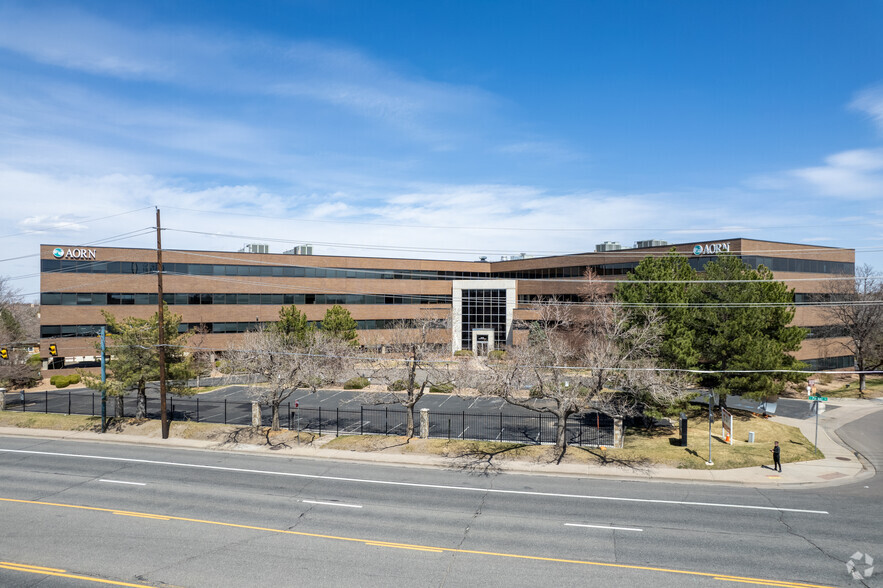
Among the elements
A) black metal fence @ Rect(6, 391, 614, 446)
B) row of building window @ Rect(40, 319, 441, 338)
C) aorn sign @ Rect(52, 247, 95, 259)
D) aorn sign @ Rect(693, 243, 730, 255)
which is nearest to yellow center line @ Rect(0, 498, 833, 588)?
black metal fence @ Rect(6, 391, 614, 446)

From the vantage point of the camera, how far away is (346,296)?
67.6m

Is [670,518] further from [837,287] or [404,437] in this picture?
[837,287]

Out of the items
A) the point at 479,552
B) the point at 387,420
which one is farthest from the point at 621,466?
the point at 387,420

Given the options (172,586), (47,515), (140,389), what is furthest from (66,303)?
(172,586)

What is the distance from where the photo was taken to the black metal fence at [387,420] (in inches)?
1236

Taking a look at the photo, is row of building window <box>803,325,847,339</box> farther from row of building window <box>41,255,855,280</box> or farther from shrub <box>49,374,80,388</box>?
shrub <box>49,374,80,388</box>

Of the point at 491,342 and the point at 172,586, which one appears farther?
the point at 491,342

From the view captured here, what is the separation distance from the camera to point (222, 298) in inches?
2397

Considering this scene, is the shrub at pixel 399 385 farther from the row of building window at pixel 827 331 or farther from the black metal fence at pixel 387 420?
the row of building window at pixel 827 331

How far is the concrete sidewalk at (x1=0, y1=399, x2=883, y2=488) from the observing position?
2348 centimetres

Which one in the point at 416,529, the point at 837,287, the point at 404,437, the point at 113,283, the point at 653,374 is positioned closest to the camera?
the point at 416,529

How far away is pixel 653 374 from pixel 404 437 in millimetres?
13932

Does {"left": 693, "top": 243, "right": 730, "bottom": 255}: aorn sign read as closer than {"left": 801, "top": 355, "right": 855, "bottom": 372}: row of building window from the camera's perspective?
Yes

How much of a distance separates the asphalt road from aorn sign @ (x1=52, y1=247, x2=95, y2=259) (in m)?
35.7
